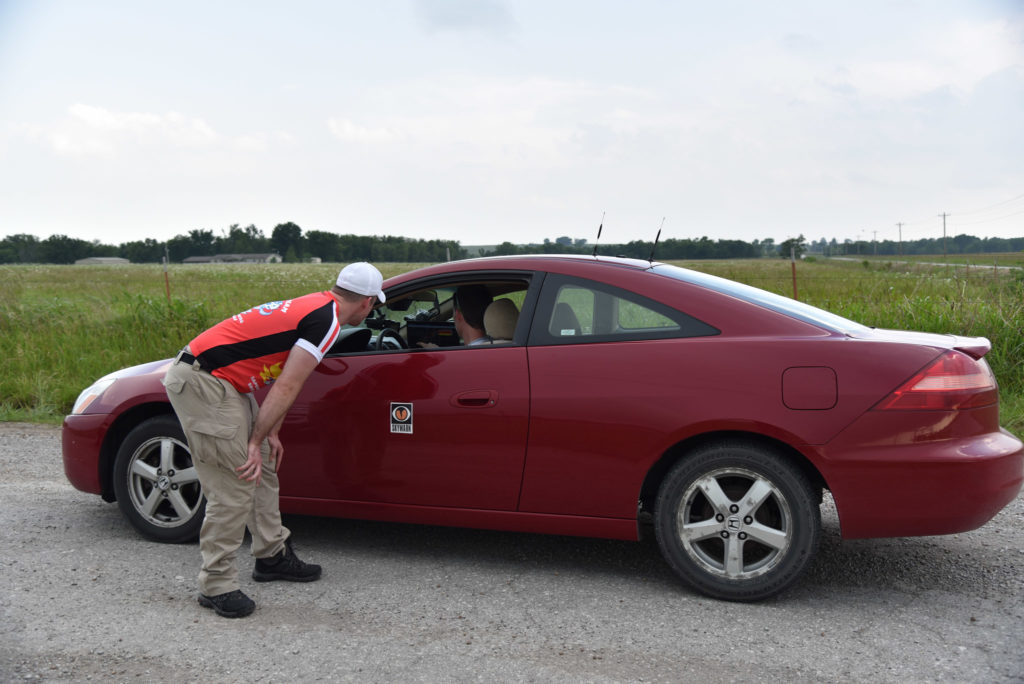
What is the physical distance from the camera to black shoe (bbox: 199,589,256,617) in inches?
153

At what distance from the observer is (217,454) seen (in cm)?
390

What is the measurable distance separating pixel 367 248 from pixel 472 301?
19.6 metres

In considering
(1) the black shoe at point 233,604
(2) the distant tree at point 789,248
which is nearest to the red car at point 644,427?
(1) the black shoe at point 233,604

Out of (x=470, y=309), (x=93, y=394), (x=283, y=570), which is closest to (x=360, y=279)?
(x=470, y=309)

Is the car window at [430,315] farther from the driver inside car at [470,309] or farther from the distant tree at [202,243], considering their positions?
the distant tree at [202,243]

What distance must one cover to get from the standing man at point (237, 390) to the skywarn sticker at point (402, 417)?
0.58 meters

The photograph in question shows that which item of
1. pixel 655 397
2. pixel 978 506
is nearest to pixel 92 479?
pixel 655 397

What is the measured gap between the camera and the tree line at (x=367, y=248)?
18.0ft

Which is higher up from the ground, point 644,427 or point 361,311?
point 361,311

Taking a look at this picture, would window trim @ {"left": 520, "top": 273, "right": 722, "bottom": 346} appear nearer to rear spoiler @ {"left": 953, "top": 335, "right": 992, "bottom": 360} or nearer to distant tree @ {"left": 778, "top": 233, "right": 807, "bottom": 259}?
rear spoiler @ {"left": 953, "top": 335, "right": 992, "bottom": 360}

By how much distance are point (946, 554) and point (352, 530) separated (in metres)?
3.24

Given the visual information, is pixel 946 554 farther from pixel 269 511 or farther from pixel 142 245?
pixel 142 245

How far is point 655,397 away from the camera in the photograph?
3.98 meters

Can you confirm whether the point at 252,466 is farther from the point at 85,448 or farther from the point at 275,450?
the point at 85,448
